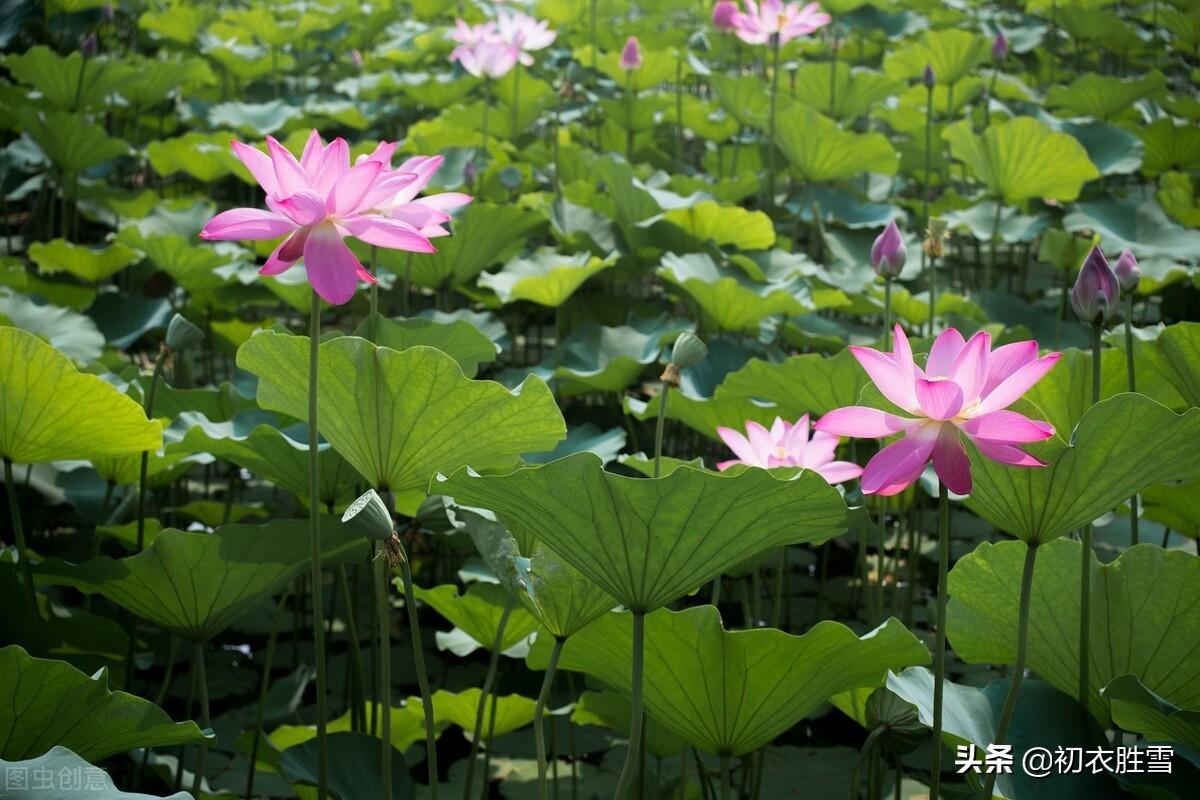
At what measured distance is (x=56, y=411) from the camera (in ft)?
4.22

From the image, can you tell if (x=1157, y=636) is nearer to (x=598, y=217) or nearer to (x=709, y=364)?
(x=709, y=364)

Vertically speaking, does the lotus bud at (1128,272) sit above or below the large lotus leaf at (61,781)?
above

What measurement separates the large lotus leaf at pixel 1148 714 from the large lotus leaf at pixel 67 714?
83 centimetres

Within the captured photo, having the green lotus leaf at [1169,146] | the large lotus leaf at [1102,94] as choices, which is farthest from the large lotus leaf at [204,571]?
the large lotus leaf at [1102,94]

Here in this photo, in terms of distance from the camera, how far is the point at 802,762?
5.78ft

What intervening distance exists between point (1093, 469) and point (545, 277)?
1245 millimetres

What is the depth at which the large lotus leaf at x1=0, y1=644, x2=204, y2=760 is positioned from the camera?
104 centimetres

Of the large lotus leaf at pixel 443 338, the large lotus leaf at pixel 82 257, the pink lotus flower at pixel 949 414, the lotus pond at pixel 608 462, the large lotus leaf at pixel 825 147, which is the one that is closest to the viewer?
the pink lotus flower at pixel 949 414

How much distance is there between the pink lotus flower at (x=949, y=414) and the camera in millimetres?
950

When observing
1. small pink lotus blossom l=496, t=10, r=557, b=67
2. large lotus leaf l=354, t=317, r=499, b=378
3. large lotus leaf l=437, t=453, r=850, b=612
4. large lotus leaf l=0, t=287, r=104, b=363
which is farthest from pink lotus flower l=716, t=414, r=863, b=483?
small pink lotus blossom l=496, t=10, r=557, b=67

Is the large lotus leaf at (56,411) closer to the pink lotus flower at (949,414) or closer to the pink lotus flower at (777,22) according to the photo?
the pink lotus flower at (949,414)

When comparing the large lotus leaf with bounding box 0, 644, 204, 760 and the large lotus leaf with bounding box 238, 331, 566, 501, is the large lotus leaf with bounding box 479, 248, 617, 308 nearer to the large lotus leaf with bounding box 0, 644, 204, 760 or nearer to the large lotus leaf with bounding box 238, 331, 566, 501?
the large lotus leaf with bounding box 238, 331, 566, 501

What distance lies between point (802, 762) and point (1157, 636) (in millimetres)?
682

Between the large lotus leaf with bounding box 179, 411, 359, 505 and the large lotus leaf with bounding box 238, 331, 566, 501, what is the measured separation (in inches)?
5.0
